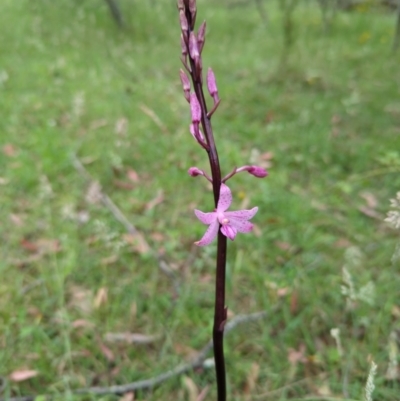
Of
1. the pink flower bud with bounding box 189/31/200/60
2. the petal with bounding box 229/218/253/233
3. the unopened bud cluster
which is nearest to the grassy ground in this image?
the petal with bounding box 229/218/253/233

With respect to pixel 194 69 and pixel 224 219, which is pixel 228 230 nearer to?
pixel 224 219

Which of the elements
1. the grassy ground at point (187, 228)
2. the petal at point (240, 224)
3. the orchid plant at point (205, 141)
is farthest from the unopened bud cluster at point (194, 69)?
the grassy ground at point (187, 228)

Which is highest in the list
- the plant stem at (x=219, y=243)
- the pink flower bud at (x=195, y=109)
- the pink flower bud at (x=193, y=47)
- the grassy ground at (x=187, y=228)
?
the pink flower bud at (x=193, y=47)

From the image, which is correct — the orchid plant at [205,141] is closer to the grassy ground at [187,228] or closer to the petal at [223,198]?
the petal at [223,198]

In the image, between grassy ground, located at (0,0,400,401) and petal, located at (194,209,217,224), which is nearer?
petal, located at (194,209,217,224)

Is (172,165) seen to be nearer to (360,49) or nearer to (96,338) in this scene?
(96,338)

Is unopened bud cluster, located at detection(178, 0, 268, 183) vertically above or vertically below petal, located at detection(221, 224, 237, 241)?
above

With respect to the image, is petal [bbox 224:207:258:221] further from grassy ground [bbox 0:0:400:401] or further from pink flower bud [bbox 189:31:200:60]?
grassy ground [bbox 0:0:400:401]

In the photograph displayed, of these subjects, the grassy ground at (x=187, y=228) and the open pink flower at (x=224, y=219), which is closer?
the open pink flower at (x=224, y=219)
